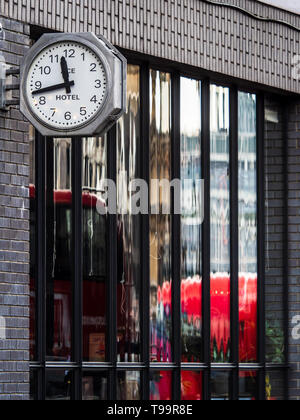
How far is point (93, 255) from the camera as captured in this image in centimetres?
1366

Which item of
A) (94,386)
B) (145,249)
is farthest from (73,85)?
(94,386)

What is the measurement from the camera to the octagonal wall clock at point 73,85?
1159 cm

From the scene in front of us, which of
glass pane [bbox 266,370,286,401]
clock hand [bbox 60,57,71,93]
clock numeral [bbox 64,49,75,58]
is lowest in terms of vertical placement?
A: glass pane [bbox 266,370,286,401]

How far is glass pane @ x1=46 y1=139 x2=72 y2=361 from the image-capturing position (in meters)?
13.2

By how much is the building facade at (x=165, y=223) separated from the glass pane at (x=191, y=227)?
17mm

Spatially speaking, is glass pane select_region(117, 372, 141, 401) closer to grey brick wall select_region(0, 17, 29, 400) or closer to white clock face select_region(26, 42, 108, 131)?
grey brick wall select_region(0, 17, 29, 400)

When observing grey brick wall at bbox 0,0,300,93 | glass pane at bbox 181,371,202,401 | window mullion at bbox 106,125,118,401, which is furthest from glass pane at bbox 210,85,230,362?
window mullion at bbox 106,125,118,401

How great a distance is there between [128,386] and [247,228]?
251 centimetres

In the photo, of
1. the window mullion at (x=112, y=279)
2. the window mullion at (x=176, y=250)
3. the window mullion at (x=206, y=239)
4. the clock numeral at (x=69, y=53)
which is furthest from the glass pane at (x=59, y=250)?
the window mullion at (x=206, y=239)

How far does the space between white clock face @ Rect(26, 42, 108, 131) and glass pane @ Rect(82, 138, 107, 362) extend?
196 cm

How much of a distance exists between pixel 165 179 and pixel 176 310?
137 centimetres

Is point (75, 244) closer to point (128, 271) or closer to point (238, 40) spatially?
point (128, 271)

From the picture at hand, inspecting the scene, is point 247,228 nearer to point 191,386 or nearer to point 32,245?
point 191,386
